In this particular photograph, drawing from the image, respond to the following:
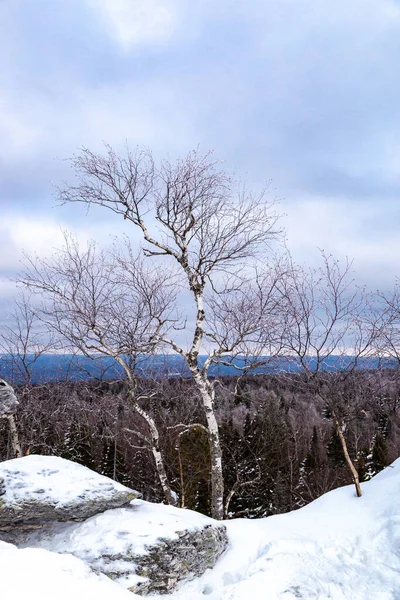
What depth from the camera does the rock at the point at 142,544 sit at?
6.10 metres

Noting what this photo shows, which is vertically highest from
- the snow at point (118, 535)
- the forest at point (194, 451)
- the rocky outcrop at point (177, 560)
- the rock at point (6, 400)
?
the rock at point (6, 400)

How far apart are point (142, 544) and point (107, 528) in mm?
753

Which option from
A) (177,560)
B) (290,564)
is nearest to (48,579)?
(177,560)

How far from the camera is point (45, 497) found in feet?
22.7

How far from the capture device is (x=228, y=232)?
1034 centimetres

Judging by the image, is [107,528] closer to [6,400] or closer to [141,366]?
[6,400]

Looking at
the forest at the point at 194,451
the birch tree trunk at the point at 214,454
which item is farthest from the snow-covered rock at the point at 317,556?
the forest at the point at 194,451

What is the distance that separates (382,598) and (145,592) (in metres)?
3.55

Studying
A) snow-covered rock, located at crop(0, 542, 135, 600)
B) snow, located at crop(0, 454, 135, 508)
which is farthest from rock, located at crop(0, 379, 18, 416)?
snow-covered rock, located at crop(0, 542, 135, 600)

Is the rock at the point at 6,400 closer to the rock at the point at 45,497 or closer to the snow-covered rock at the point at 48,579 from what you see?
the rock at the point at 45,497

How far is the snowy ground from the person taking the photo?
403 centimetres

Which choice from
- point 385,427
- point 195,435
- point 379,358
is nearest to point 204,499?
point 195,435

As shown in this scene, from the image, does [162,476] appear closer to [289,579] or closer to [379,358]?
[289,579]

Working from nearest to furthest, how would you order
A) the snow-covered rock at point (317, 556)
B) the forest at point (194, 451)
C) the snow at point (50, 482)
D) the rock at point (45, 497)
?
the snow-covered rock at point (317, 556), the rock at point (45, 497), the snow at point (50, 482), the forest at point (194, 451)
